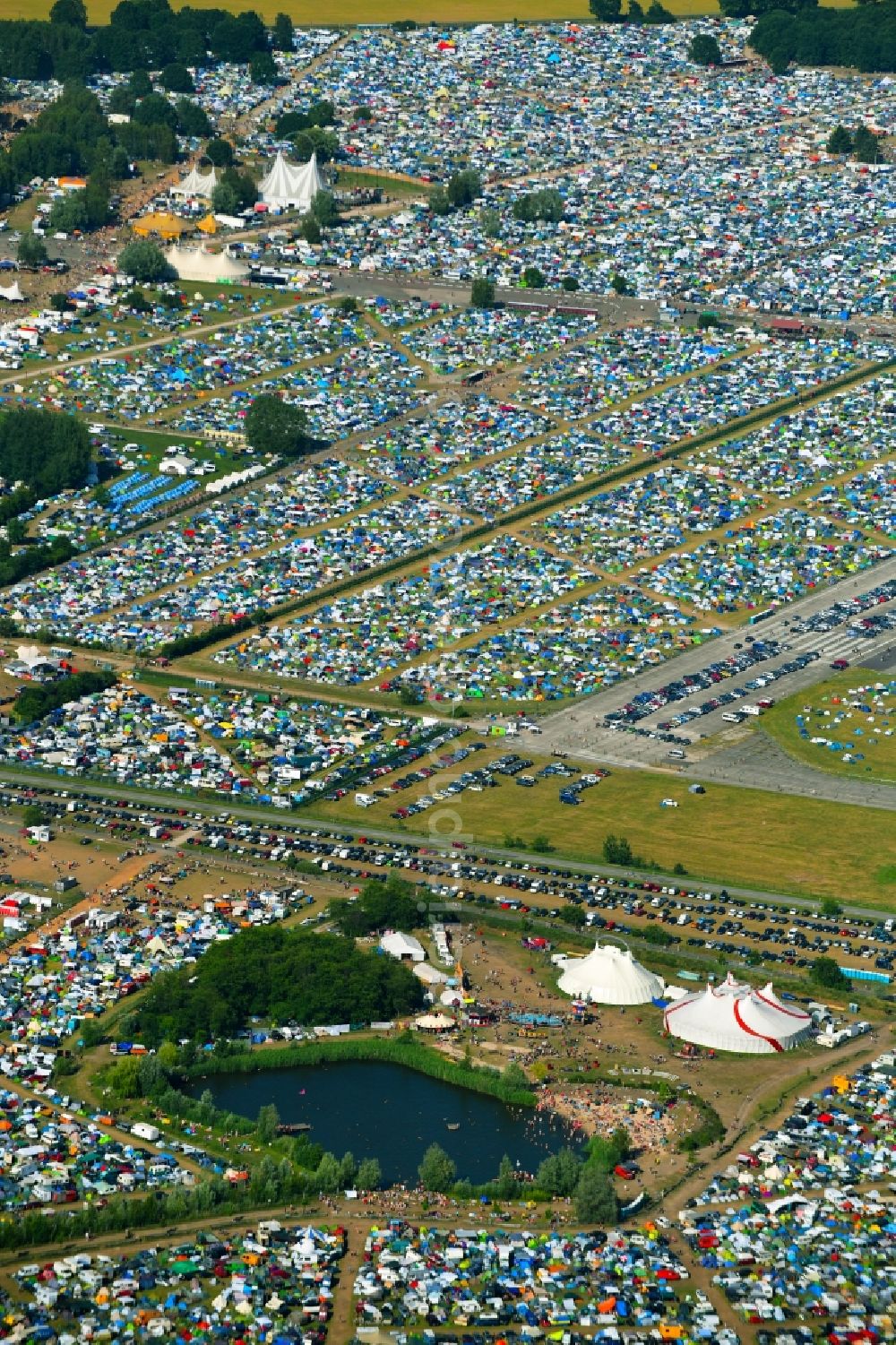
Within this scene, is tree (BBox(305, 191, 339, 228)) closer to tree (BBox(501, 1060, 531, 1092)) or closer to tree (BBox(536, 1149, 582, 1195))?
tree (BBox(501, 1060, 531, 1092))

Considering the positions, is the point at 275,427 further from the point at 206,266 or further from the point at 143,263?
the point at 206,266

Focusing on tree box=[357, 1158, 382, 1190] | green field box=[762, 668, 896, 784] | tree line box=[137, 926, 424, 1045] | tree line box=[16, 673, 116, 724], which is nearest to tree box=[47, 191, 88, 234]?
tree line box=[16, 673, 116, 724]

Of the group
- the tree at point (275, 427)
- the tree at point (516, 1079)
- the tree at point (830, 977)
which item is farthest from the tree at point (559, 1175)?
the tree at point (275, 427)

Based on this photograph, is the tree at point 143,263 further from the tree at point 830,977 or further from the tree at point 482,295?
the tree at point 830,977

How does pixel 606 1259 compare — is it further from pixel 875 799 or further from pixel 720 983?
pixel 875 799

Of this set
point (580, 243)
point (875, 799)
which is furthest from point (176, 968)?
point (580, 243)

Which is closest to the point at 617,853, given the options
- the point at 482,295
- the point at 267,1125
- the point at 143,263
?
the point at 267,1125
